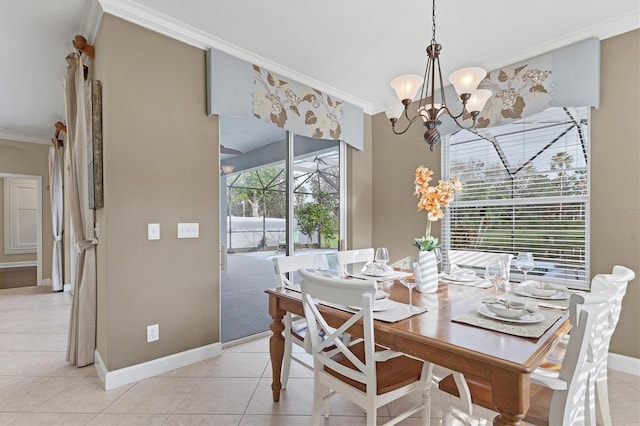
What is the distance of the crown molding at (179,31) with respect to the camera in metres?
2.22

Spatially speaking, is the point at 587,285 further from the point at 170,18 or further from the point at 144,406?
the point at 170,18

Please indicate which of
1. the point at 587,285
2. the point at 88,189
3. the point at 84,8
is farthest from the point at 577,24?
the point at 88,189

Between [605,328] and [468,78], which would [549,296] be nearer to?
[605,328]

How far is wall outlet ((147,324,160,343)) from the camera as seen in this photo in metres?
2.37

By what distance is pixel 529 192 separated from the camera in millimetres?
2910

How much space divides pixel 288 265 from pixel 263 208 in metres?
1.17

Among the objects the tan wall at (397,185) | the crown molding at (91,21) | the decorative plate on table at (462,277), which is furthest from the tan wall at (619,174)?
the crown molding at (91,21)

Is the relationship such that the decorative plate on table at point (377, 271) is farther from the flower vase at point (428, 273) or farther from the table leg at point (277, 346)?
the table leg at point (277, 346)

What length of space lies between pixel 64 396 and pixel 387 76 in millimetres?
3743

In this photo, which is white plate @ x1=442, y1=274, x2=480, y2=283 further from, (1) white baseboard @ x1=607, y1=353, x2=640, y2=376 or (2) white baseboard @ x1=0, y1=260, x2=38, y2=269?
(2) white baseboard @ x1=0, y1=260, x2=38, y2=269

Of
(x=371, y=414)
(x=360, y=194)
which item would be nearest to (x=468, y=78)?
(x=371, y=414)

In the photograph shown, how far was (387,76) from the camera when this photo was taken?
130 inches

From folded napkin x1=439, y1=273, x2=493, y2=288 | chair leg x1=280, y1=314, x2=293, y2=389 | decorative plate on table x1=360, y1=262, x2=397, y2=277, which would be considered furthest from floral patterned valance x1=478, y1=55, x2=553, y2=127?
chair leg x1=280, y1=314, x2=293, y2=389

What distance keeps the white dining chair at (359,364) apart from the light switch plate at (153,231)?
1440 millimetres
